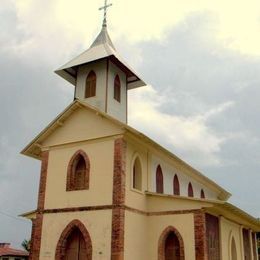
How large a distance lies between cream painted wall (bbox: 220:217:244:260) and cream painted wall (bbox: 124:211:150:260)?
13.5 ft

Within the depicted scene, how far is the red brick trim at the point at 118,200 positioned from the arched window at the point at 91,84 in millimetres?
4580

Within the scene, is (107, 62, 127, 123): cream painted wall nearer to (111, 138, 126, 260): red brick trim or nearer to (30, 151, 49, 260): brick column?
(111, 138, 126, 260): red brick trim

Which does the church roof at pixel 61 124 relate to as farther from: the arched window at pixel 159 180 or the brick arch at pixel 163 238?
the brick arch at pixel 163 238

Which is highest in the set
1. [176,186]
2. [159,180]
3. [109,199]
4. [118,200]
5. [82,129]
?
[82,129]

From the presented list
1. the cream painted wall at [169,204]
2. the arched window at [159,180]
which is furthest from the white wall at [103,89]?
the cream painted wall at [169,204]

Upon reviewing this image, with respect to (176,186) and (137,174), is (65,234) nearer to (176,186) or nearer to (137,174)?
(137,174)

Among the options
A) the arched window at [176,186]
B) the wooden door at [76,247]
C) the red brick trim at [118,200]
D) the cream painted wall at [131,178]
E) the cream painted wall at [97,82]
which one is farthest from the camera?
the arched window at [176,186]

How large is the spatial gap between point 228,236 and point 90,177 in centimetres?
861

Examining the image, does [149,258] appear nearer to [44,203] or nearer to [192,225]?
[192,225]

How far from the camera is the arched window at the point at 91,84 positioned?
24.2 metres

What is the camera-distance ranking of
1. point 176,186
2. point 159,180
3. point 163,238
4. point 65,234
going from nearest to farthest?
point 163,238 → point 65,234 → point 159,180 → point 176,186

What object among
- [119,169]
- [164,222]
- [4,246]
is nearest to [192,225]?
[164,222]

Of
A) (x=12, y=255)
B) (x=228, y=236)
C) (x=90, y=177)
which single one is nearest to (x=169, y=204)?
(x=90, y=177)

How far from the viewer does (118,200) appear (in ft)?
64.2
